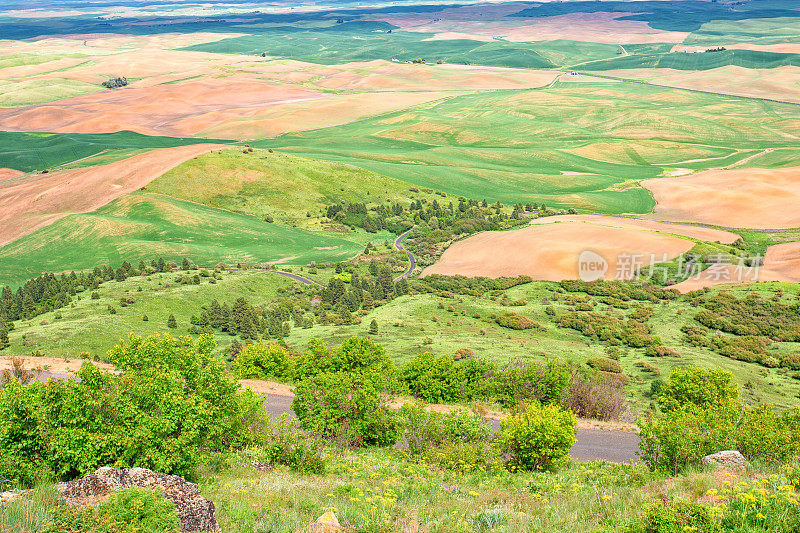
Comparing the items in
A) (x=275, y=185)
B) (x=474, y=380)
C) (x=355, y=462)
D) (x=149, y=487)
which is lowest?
(x=275, y=185)

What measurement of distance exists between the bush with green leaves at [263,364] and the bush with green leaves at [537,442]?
82.3 ft

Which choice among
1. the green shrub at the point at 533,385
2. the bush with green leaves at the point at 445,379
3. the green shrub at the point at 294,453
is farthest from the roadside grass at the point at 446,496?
the bush with green leaves at the point at 445,379

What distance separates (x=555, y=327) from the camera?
73188mm

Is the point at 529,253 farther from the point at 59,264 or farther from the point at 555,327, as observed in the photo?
the point at 59,264

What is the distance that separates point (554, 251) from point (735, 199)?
200 ft

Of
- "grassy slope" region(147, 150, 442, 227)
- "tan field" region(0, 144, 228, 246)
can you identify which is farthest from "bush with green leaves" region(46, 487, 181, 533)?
"grassy slope" region(147, 150, 442, 227)

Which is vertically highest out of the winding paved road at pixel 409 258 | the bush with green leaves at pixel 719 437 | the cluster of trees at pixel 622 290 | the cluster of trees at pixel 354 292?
the bush with green leaves at pixel 719 437

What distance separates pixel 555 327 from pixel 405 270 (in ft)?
136

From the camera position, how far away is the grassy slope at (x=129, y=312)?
→ 206ft

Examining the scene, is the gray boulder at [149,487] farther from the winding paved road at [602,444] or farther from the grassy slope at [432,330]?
the grassy slope at [432,330]

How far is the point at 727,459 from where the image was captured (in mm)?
24688

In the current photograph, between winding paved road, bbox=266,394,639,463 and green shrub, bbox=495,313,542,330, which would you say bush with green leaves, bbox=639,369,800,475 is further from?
green shrub, bbox=495,313,542,330

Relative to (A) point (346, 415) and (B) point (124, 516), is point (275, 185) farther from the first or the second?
(B) point (124, 516)

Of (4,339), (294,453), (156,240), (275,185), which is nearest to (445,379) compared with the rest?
(294,453)
